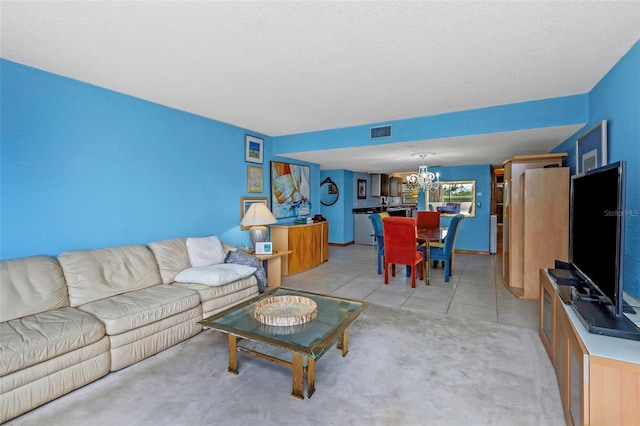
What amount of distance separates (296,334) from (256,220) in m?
2.53

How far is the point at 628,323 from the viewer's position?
4.87 feet

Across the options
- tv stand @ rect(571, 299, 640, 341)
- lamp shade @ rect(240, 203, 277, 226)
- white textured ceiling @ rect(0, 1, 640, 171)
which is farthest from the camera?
lamp shade @ rect(240, 203, 277, 226)

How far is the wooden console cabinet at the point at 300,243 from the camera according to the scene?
17.1ft

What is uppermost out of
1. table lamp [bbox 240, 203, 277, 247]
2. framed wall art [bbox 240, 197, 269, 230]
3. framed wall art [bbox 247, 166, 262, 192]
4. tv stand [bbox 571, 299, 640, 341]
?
framed wall art [bbox 247, 166, 262, 192]

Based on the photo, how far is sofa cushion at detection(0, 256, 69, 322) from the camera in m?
2.13

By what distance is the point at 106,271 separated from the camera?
2736 mm

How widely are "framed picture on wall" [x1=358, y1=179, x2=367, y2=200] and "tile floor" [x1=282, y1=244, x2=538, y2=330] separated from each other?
3.11 meters

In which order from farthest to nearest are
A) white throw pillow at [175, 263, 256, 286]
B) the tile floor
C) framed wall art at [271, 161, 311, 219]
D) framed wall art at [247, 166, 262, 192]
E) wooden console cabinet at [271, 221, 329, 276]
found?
framed wall art at [271, 161, 311, 219], wooden console cabinet at [271, 221, 329, 276], framed wall art at [247, 166, 262, 192], the tile floor, white throw pillow at [175, 263, 256, 286]

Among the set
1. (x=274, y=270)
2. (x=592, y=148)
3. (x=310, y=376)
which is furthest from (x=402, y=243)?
(x=310, y=376)

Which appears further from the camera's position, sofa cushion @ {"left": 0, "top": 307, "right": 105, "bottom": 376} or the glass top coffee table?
the glass top coffee table

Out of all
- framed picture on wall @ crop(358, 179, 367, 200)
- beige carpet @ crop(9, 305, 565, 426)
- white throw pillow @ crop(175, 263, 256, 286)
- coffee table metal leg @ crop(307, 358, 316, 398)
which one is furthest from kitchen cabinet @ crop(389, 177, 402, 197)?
coffee table metal leg @ crop(307, 358, 316, 398)

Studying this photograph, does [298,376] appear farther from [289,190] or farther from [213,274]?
[289,190]

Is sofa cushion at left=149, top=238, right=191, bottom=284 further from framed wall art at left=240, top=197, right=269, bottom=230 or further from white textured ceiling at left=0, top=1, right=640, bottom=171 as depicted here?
white textured ceiling at left=0, top=1, right=640, bottom=171

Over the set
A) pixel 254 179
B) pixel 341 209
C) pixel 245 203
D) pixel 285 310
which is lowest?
pixel 285 310
